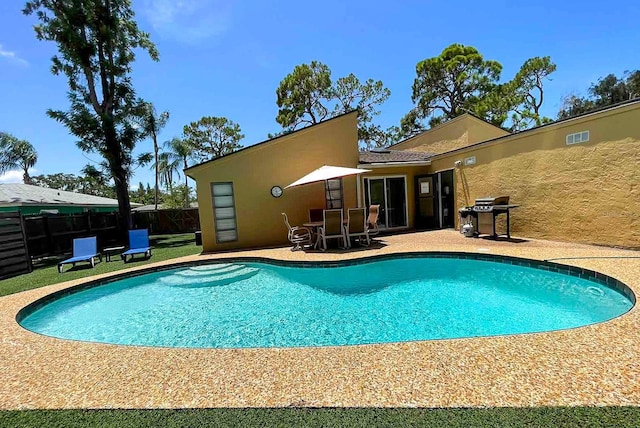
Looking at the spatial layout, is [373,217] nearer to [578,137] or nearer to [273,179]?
[273,179]

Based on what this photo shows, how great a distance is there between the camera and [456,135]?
52.4ft

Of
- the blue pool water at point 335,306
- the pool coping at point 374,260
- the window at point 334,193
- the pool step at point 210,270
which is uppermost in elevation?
the window at point 334,193

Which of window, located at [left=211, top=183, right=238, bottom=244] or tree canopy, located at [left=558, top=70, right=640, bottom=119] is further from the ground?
tree canopy, located at [left=558, top=70, right=640, bottom=119]

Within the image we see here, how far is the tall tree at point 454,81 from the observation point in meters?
24.4

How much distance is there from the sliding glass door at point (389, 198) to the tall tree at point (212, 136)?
23574mm

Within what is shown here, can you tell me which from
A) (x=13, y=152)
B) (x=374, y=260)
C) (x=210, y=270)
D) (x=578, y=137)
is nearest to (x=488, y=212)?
(x=578, y=137)

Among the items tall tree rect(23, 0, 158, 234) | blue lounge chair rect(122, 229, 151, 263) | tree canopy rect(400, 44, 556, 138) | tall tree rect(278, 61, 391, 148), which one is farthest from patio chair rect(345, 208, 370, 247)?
tree canopy rect(400, 44, 556, 138)

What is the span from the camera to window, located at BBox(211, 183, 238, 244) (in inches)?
415

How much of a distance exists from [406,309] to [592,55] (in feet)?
86.0

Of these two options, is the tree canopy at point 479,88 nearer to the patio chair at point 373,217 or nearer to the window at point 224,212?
the patio chair at point 373,217

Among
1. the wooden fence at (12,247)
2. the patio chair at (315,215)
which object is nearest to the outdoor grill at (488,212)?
the patio chair at (315,215)

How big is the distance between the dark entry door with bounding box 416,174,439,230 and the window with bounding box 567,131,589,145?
16.7 feet

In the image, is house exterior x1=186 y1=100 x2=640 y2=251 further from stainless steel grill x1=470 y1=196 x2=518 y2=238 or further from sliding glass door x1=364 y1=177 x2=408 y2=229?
stainless steel grill x1=470 y1=196 x2=518 y2=238

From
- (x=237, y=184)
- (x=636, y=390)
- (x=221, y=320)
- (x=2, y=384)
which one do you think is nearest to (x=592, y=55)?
(x=237, y=184)
